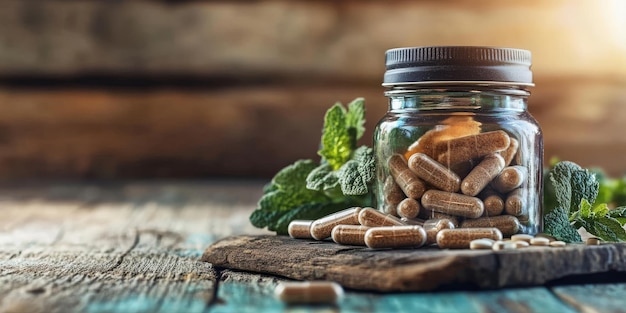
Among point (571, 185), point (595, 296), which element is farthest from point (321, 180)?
point (595, 296)

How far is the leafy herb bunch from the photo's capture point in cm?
161

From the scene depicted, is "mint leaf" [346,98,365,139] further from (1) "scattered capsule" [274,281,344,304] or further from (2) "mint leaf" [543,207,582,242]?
(1) "scattered capsule" [274,281,344,304]

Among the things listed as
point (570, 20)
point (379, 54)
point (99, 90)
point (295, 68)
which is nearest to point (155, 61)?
point (99, 90)

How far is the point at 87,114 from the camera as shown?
12.1 feet

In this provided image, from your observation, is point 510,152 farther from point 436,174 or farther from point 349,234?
point 349,234

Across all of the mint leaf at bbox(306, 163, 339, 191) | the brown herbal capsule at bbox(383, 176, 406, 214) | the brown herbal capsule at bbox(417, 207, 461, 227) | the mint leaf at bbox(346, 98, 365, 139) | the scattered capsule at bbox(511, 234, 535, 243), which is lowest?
the scattered capsule at bbox(511, 234, 535, 243)

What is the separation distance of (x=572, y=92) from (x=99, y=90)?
1962 millimetres

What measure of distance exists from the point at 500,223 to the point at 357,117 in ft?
1.25

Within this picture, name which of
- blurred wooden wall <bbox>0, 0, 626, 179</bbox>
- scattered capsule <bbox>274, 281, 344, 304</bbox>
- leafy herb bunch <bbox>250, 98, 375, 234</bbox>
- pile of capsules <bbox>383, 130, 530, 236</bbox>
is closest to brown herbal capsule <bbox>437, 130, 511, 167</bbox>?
pile of capsules <bbox>383, 130, 530, 236</bbox>

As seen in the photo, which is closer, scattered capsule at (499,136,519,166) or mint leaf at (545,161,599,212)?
scattered capsule at (499,136,519,166)

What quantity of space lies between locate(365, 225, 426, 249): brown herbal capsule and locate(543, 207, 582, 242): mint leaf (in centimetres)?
28

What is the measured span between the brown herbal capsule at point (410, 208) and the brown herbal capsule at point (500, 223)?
7 cm

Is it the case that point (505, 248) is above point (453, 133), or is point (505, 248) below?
below

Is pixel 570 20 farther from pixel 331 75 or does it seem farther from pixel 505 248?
pixel 505 248
